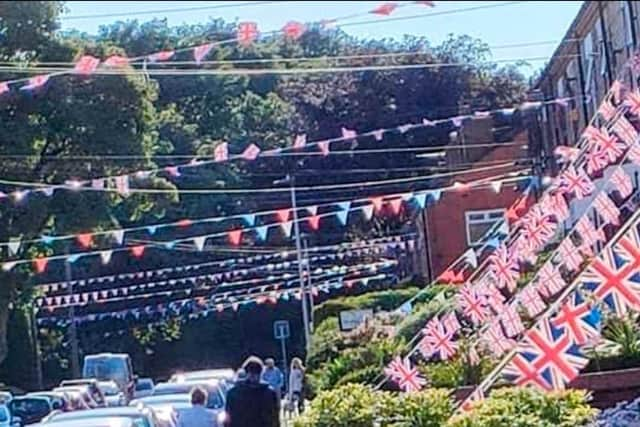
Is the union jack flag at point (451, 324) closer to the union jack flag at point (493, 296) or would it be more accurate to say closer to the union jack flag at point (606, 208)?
the union jack flag at point (493, 296)

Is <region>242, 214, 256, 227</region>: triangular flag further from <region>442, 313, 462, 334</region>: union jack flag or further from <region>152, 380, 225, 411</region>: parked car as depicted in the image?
<region>442, 313, 462, 334</region>: union jack flag

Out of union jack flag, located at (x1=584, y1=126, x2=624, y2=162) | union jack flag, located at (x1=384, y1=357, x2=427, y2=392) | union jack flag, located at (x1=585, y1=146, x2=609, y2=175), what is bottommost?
→ union jack flag, located at (x1=384, y1=357, x2=427, y2=392)

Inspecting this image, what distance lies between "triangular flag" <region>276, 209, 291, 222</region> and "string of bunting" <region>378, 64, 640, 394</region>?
1087 centimetres

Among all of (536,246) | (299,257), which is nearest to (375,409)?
(536,246)

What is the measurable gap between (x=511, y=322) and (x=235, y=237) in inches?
840

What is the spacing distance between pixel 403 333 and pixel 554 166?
9.88 meters

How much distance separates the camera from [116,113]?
32.3 metres

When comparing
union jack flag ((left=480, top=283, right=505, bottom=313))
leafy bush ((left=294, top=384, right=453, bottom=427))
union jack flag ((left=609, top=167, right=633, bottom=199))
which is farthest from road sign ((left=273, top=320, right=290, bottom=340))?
→ leafy bush ((left=294, top=384, right=453, bottom=427))

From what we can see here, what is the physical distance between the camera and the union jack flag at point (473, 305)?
2108 centimetres

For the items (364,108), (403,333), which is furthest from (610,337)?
(364,108)

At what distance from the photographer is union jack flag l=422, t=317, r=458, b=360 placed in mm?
19531

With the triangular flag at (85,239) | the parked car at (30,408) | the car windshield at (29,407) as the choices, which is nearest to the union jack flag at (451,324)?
the parked car at (30,408)

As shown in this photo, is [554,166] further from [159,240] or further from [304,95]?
[159,240]

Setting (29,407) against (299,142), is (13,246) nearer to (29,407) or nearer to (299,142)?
(29,407)
